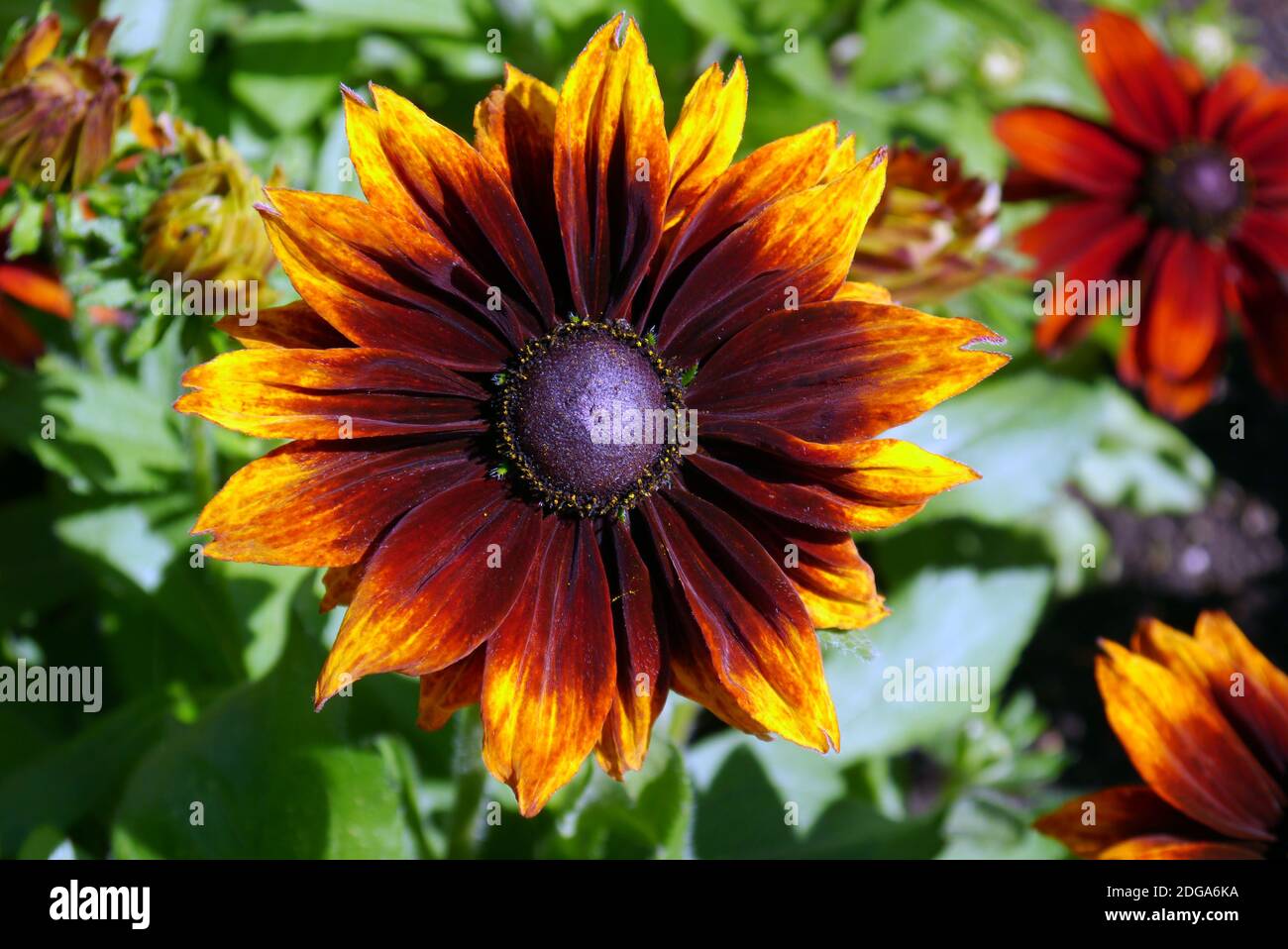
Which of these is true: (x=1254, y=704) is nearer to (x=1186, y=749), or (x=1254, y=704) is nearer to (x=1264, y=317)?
(x=1186, y=749)

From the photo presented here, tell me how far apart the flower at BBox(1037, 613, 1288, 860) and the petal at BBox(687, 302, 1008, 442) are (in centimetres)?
55

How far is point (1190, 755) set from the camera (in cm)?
167

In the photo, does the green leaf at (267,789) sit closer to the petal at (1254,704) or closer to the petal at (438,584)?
the petal at (438,584)

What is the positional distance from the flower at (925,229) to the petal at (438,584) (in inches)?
32.3

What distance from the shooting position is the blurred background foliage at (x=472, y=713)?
6.37 ft

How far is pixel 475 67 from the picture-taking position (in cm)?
307

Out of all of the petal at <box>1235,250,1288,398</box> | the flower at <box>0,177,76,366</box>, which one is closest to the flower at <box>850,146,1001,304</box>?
the petal at <box>1235,250,1288,398</box>

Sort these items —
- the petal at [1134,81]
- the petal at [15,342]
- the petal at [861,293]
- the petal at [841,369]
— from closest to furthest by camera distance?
the petal at [841,369] → the petal at [861,293] → the petal at [15,342] → the petal at [1134,81]

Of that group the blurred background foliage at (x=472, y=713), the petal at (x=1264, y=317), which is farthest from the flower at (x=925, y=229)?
the petal at (x=1264, y=317)

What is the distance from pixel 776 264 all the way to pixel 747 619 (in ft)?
1.40

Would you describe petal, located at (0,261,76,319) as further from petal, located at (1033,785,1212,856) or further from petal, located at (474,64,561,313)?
petal, located at (1033,785,1212,856)

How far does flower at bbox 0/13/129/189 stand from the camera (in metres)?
1.70

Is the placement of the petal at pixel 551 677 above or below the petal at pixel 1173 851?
above
